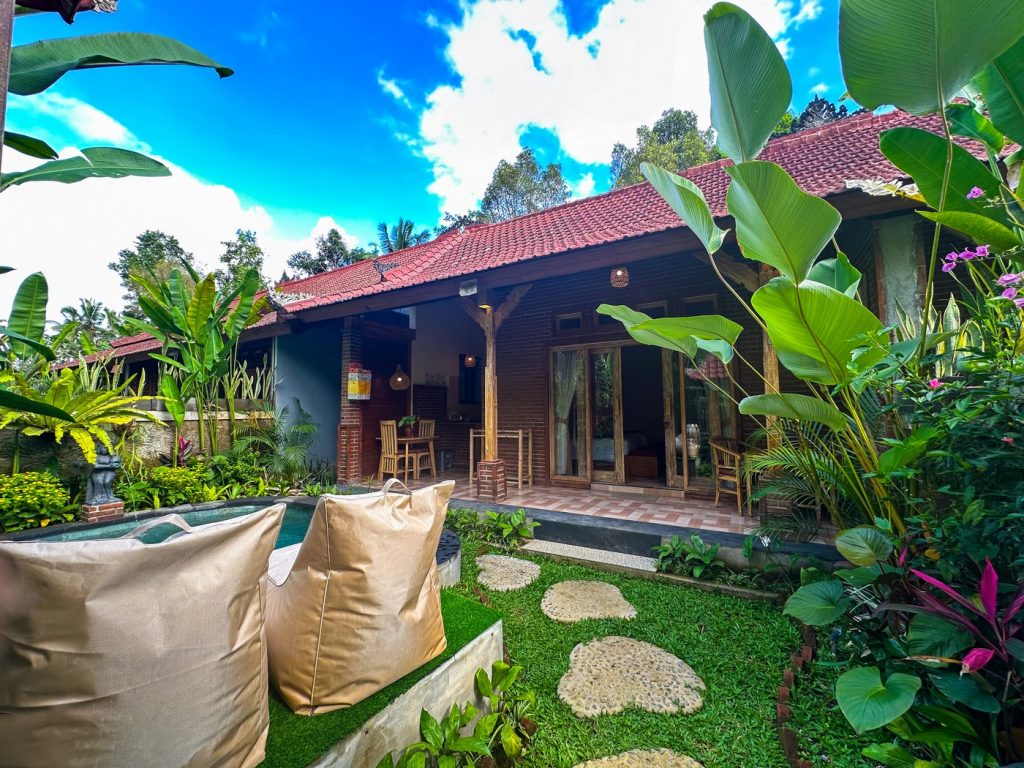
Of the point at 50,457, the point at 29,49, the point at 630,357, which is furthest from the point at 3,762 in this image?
the point at 630,357

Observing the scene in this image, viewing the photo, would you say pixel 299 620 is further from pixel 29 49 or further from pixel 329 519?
pixel 29 49

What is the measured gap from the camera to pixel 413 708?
144 centimetres

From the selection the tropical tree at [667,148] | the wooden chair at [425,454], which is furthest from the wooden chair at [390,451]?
the tropical tree at [667,148]

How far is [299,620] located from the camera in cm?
132

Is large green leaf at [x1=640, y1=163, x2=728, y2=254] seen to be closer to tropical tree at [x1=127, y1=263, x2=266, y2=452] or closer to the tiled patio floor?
the tiled patio floor

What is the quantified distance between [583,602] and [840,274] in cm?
274

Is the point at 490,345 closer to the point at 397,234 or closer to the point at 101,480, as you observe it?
the point at 101,480

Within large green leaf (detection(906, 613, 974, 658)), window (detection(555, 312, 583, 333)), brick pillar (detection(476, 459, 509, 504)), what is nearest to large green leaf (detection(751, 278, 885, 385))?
large green leaf (detection(906, 613, 974, 658))

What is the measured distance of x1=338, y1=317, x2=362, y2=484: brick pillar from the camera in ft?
22.1

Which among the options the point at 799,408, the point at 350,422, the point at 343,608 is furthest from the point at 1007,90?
the point at 350,422

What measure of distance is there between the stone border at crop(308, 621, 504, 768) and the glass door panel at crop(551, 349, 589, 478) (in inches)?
176

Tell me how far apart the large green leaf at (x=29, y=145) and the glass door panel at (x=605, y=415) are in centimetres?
570

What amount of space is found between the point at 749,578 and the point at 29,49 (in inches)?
180

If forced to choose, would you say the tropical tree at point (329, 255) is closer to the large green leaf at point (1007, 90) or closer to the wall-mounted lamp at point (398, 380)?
the wall-mounted lamp at point (398, 380)
